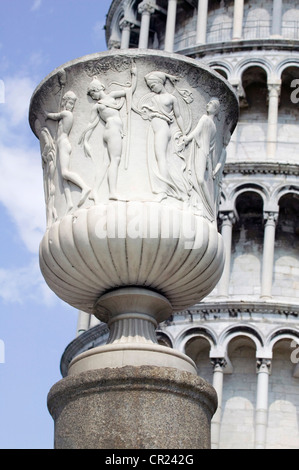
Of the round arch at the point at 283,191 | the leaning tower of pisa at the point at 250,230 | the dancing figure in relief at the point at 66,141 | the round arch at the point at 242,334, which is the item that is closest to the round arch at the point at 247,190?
the leaning tower of pisa at the point at 250,230

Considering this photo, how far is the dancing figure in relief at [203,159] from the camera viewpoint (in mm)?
7117

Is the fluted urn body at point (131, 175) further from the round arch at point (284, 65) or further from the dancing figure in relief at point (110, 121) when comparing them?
the round arch at point (284, 65)

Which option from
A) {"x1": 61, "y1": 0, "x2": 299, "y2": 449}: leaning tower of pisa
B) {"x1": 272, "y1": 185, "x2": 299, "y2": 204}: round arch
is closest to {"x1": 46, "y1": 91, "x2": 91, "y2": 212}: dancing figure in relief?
{"x1": 61, "y1": 0, "x2": 299, "y2": 449}: leaning tower of pisa

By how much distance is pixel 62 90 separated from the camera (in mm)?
7340

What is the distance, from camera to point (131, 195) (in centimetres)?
693

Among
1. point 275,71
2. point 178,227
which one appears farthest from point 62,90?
point 275,71

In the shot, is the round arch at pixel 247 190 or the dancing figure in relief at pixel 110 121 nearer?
the dancing figure in relief at pixel 110 121

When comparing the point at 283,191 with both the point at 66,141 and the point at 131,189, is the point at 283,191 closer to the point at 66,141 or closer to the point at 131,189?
the point at 66,141

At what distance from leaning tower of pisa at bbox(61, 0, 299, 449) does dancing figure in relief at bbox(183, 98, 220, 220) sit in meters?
24.0

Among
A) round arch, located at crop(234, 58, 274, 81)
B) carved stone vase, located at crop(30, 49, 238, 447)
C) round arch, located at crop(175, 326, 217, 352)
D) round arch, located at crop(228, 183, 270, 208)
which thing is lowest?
carved stone vase, located at crop(30, 49, 238, 447)

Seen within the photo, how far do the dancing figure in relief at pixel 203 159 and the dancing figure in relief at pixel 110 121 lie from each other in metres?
0.43

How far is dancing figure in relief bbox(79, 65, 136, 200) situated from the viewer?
702 centimetres

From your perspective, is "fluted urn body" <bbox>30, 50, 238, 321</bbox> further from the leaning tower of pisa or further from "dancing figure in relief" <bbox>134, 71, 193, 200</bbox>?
the leaning tower of pisa
